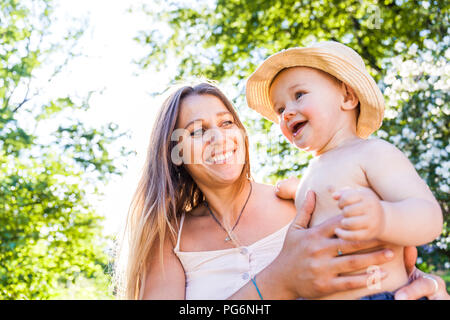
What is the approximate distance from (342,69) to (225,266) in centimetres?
109

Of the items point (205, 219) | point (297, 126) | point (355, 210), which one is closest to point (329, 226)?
point (355, 210)

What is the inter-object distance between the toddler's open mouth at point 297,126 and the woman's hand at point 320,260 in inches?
12.0

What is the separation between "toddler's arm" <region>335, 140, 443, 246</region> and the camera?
4.52ft

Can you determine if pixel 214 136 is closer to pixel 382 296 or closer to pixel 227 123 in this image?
pixel 227 123

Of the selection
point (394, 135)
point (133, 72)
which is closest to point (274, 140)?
point (394, 135)

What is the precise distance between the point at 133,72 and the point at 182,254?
794 centimetres

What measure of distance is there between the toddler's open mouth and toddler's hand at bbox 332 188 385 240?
0.61 m

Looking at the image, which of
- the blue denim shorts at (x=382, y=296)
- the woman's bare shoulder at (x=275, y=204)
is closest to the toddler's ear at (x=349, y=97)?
the woman's bare shoulder at (x=275, y=204)

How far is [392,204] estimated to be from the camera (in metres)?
1.50

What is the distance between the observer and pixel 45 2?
28.2ft

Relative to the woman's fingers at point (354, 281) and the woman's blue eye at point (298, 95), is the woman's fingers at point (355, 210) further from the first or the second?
the woman's blue eye at point (298, 95)

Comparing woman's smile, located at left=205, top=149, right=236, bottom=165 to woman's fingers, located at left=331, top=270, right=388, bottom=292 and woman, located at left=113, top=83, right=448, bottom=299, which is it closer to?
woman, located at left=113, top=83, right=448, bottom=299

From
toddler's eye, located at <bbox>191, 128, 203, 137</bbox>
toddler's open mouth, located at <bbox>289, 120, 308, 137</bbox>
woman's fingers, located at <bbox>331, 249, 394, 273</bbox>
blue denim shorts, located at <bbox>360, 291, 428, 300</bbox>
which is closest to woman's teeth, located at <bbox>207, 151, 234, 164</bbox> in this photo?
toddler's eye, located at <bbox>191, 128, 203, 137</bbox>
